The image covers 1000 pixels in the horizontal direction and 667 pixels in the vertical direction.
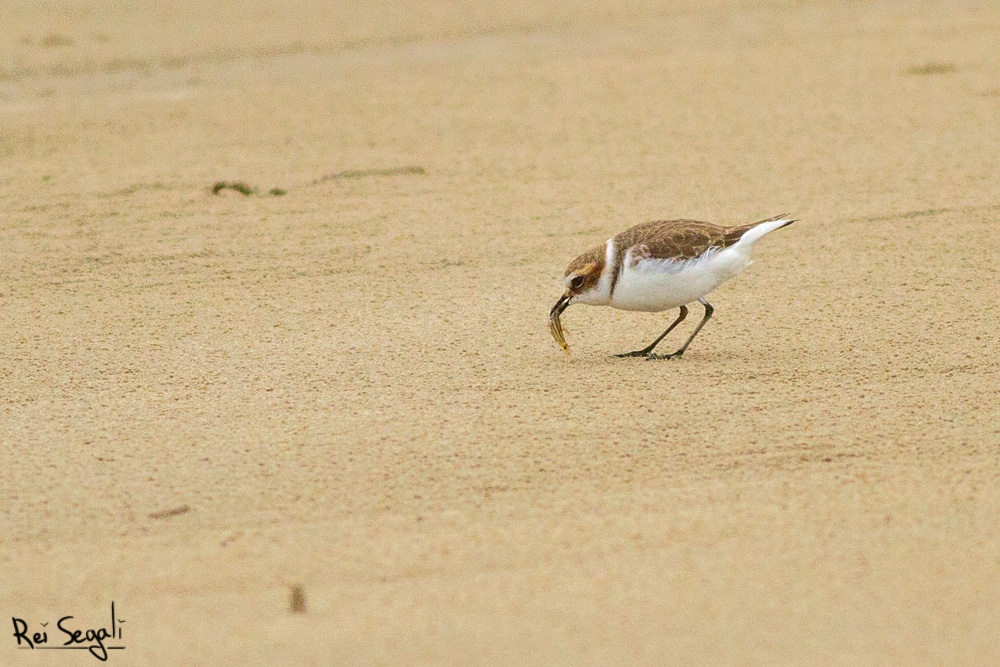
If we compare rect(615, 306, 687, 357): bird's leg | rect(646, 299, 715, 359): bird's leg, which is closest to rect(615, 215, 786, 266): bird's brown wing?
rect(646, 299, 715, 359): bird's leg

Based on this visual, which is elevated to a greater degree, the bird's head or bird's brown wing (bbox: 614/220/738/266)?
bird's brown wing (bbox: 614/220/738/266)

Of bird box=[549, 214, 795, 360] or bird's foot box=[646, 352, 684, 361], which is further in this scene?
bird's foot box=[646, 352, 684, 361]

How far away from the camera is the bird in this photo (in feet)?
19.0

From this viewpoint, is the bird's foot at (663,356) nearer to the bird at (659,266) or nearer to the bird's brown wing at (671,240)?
the bird at (659,266)

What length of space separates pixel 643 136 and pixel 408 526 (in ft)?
19.9

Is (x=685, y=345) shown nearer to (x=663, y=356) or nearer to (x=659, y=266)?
(x=663, y=356)

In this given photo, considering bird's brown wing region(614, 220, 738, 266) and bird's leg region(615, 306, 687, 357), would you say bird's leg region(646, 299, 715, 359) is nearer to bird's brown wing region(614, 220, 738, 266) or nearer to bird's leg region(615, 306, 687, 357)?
bird's leg region(615, 306, 687, 357)

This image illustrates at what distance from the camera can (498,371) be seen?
5.96 meters

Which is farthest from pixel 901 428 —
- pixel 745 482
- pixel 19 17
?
pixel 19 17

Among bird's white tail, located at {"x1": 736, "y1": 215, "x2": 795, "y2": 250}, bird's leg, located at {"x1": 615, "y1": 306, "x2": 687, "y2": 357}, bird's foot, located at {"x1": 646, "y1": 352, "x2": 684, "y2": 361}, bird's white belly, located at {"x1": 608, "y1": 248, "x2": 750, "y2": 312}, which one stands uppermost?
bird's white tail, located at {"x1": 736, "y1": 215, "x2": 795, "y2": 250}

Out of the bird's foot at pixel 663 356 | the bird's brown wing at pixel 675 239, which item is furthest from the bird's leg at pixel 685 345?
the bird's brown wing at pixel 675 239

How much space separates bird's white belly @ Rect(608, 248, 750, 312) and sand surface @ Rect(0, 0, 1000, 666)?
309mm

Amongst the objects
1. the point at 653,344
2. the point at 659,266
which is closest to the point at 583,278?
the point at 659,266

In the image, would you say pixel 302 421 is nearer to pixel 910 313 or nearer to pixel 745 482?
pixel 745 482
